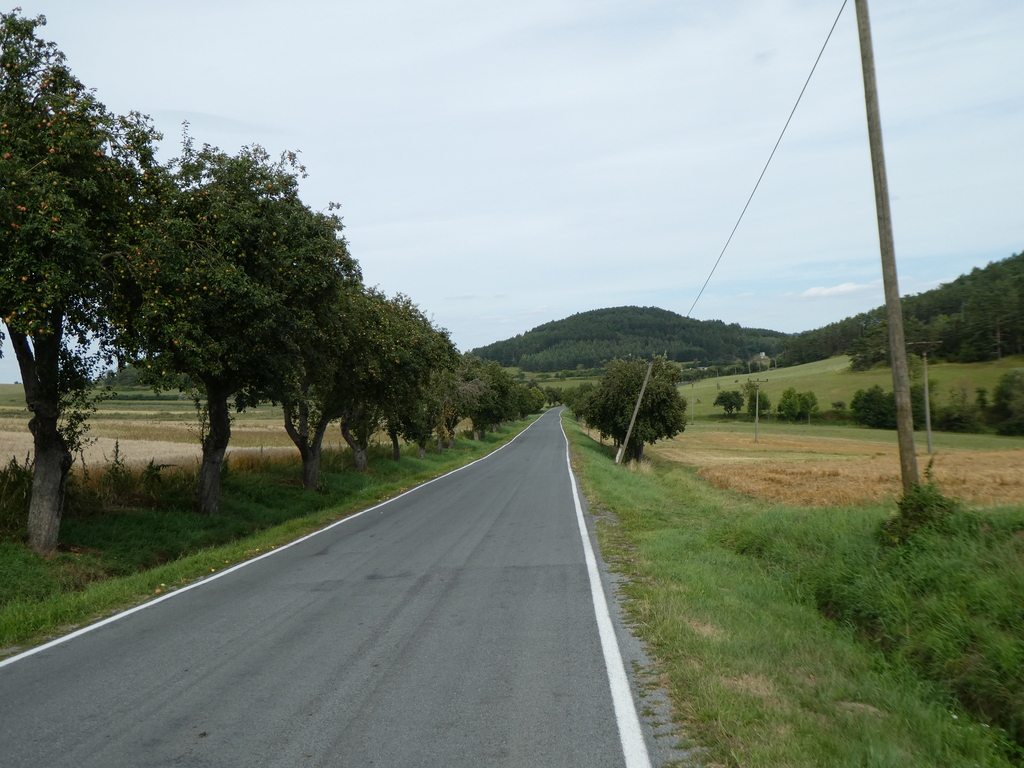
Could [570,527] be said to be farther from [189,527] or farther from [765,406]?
[765,406]

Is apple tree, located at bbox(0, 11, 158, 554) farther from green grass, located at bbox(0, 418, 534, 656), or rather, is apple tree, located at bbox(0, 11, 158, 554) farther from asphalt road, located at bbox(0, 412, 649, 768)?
asphalt road, located at bbox(0, 412, 649, 768)

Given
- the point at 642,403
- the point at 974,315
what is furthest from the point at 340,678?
the point at 974,315

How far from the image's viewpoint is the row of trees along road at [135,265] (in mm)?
9789

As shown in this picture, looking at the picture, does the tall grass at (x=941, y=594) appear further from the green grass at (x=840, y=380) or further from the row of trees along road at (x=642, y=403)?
the row of trees along road at (x=642, y=403)

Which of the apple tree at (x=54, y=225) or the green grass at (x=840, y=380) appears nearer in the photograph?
the apple tree at (x=54, y=225)

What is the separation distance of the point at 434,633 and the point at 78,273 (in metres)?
7.92

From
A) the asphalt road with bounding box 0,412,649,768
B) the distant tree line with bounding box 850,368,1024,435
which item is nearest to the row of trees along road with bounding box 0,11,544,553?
the asphalt road with bounding box 0,412,649,768

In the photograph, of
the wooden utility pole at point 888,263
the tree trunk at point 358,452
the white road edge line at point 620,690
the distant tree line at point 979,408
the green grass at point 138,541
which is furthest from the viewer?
the distant tree line at point 979,408

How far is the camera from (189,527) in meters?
14.2

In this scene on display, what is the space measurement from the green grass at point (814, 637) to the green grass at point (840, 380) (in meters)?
19.0

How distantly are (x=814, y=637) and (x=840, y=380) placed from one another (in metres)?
111

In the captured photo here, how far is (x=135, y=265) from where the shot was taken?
1091 centimetres

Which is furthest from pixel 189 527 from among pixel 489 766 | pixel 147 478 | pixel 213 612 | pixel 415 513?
pixel 489 766

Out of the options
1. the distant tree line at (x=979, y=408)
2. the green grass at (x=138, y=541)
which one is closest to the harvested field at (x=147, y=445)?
the green grass at (x=138, y=541)
